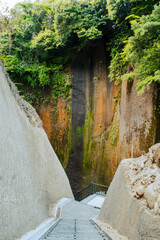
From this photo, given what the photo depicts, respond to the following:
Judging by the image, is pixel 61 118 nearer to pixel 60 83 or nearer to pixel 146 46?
pixel 60 83

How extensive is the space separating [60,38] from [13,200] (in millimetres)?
11624

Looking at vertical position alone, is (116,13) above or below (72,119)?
above

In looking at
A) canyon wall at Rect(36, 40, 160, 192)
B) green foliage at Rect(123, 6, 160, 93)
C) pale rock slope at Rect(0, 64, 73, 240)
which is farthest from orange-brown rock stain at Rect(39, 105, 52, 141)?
green foliage at Rect(123, 6, 160, 93)

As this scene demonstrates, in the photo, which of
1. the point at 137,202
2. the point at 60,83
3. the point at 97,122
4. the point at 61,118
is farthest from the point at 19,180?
the point at 60,83

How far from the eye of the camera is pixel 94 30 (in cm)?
1052

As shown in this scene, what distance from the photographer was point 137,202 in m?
2.91

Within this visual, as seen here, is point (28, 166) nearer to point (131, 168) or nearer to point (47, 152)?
point (47, 152)

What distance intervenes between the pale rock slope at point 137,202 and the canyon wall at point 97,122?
15.1 ft

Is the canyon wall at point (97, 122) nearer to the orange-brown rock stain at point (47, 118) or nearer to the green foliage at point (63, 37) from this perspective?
the orange-brown rock stain at point (47, 118)

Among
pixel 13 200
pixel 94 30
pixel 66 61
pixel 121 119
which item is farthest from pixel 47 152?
pixel 66 61

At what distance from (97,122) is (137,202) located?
9.87 metres

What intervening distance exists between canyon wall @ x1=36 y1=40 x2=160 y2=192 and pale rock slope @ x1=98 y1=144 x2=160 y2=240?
461 centimetres

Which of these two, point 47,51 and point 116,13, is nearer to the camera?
point 116,13

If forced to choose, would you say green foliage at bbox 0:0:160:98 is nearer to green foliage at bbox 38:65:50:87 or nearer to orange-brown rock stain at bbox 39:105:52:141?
green foliage at bbox 38:65:50:87
